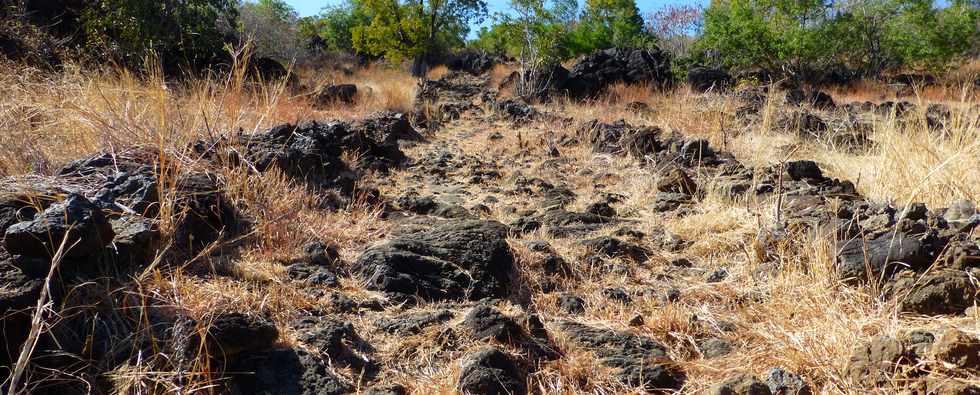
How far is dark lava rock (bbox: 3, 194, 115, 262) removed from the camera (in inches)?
80.6

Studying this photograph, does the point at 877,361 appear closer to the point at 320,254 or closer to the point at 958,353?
the point at 958,353

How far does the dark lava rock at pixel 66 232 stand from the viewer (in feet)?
6.72

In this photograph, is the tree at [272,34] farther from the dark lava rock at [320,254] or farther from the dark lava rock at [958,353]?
the dark lava rock at [958,353]

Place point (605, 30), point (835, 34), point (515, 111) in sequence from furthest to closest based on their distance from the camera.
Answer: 1. point (605, 30)
2. point (835, 34)
3. point (515, 111)

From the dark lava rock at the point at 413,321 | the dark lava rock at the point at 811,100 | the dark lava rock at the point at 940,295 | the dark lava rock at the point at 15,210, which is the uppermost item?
the dark lava rock at the point at 811,100

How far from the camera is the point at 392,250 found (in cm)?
307

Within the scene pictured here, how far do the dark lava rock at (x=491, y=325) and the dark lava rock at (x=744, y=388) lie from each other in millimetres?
741

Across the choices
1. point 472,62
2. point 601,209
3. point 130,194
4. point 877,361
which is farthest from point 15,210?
point 472,62

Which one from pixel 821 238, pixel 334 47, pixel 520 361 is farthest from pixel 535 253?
pixel 334 47

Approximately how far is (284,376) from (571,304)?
1.26 meters

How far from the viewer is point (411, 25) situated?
708 inches

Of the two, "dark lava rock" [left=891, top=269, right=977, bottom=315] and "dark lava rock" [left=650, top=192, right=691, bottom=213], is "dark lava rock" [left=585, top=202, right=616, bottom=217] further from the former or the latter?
"dark lava rock" [left=891, top=269, right=977, bottom=315]

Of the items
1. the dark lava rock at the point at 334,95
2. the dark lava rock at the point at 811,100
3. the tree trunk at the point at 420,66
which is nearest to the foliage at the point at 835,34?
the dark lava rock at the point at 811,100

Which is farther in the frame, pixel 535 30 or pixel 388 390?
Answer: pixel 535 30
